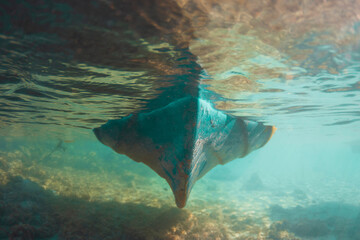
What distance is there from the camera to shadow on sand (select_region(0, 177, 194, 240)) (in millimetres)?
6480

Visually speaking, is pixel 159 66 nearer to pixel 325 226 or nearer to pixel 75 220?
pixel 75 220

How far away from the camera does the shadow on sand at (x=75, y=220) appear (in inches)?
255

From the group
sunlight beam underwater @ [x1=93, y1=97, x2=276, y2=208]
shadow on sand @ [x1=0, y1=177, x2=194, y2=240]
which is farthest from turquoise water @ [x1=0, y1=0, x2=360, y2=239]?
sunlight beam underwater @ [x1=93, y1=97, x2=276, y2=208]

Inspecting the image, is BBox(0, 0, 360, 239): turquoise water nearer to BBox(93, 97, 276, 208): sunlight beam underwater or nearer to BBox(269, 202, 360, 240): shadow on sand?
BBox(269, 202, 360, 240): shadow on sand

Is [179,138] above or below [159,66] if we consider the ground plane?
below

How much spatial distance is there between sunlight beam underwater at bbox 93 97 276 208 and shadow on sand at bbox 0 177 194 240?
2.76 m

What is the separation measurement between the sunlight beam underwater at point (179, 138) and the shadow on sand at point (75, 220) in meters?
2.76

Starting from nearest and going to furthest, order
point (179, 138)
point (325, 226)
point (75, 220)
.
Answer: point (179, 138) < point (75, 220) < point (325, 226)

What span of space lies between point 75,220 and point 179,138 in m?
5.71

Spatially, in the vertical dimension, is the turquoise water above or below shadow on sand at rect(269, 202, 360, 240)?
above

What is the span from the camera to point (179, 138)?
593 cm

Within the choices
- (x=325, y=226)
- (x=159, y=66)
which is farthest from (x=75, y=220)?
(x=325, y=226)

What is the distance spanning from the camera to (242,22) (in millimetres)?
4496

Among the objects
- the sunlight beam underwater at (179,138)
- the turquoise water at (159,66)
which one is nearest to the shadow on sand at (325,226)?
the turquoise water at (159,66)
